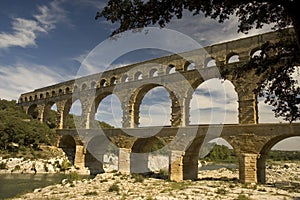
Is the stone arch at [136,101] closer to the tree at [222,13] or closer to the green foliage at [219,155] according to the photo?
the tree at [222,13]

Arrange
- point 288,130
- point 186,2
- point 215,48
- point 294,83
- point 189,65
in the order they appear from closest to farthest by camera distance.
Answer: point 186,2 → point 294,83 → point 288,130 → point 215,48 → point 189,65

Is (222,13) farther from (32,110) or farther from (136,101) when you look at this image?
(32,110)

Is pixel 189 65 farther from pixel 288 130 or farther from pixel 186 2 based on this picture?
pixel 186 2

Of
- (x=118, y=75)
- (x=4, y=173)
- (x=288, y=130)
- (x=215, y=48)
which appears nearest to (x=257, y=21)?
(x=288, y=130)

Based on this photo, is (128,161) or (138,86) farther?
(138,86)

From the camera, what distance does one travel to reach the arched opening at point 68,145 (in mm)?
33391

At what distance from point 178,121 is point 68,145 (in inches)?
679

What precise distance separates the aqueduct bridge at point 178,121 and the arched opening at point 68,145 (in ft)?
0.37

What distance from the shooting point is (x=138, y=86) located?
87.2ft

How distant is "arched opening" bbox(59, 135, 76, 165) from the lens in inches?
1315

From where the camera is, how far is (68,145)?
35094 millimetres

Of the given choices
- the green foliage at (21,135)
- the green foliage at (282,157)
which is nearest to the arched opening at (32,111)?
the green foliage at (21,135)

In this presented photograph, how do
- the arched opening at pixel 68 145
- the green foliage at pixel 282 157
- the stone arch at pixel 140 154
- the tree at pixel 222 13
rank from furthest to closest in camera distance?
the green foliage at pixel 282 157 < the arched opening at pixel 68 145 < the stone arch at pixel 140 154 < the tree at pixel 222 13

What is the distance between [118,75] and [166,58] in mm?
6426
